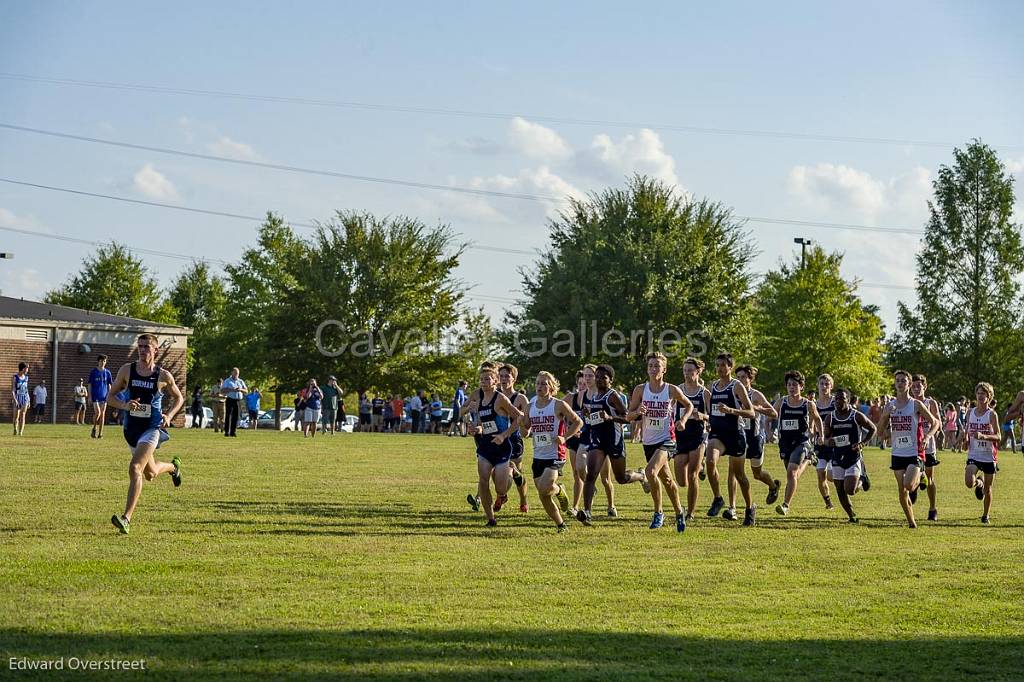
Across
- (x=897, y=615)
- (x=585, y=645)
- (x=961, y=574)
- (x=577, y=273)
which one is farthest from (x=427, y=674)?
(x=577, y=273)

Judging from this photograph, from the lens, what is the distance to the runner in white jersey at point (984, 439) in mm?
17344

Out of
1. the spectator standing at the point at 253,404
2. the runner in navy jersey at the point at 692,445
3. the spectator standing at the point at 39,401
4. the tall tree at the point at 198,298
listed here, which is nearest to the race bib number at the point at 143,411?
the runner in navy jersey at the point at 692,445

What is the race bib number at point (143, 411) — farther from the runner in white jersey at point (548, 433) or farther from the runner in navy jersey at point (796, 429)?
the runner in navy jersey at point (796, 429)

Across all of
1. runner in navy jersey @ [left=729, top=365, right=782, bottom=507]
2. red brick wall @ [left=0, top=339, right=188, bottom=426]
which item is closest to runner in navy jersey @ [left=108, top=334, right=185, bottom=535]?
runner in navy jersey @ [left=729, top=365, right=782, bottom=507]

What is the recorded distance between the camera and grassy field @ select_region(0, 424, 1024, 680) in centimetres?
757

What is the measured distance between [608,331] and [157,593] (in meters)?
45.2

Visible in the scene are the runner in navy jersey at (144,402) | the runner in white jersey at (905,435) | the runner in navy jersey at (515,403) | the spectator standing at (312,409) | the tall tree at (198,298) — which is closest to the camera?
the runner in navy jersey at (144,402)

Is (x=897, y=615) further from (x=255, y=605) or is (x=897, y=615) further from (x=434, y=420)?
(x=434, y=420)

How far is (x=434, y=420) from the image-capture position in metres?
52.1

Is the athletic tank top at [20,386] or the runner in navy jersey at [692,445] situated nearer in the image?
the runner in navy jersey at [692,445]

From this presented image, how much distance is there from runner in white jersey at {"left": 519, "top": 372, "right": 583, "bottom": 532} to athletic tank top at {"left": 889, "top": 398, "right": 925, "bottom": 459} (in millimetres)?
4593

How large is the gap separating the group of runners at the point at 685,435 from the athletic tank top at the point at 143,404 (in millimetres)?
3529

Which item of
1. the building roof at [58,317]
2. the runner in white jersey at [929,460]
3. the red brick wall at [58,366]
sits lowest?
the runner in white jersey at [929,460]

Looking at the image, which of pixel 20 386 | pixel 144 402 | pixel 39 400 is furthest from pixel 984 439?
pixel 39 400
